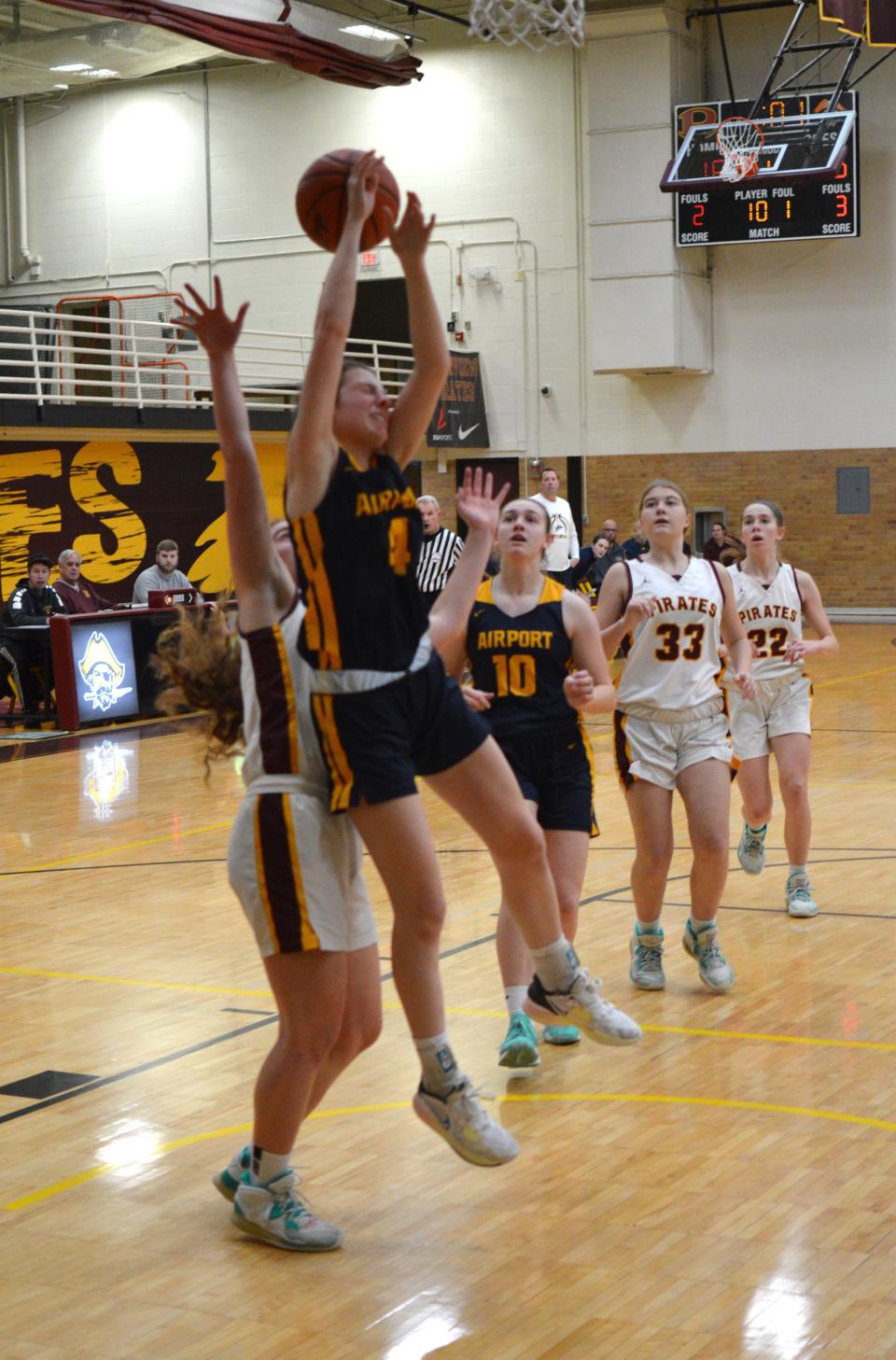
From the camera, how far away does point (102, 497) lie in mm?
18359

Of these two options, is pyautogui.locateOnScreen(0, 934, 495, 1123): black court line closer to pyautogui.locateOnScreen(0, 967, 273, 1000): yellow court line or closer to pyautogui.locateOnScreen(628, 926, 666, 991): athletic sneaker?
pyautogui.locateOnScreen(0, 967, 273, 1000): yellow court line

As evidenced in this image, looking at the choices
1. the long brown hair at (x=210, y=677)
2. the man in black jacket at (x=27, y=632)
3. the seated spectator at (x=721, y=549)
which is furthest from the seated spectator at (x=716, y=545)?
the long brown hair at (x=210, y=677)

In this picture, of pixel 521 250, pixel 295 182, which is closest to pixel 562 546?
pixel 521 250

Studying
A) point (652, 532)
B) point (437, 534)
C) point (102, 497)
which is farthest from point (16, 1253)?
point (102, 497)

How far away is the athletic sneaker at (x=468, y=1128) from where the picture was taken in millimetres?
3477

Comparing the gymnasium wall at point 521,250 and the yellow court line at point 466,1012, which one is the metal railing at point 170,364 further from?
the yellow court line at point 466,1012

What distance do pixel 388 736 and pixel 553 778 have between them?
5.46 feet

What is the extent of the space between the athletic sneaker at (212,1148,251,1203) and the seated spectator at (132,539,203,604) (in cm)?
1212

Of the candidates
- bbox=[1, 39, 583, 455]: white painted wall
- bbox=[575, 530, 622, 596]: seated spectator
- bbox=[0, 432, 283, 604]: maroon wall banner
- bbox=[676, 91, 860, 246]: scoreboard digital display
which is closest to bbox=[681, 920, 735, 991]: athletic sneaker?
bbox=[0, 432, 283, 604]: maroon wall banner

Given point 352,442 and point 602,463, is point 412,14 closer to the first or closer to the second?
point 602,463

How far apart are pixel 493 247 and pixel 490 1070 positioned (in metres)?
20.0

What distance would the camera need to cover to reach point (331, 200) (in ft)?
11.7

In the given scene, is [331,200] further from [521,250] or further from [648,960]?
[521,250]

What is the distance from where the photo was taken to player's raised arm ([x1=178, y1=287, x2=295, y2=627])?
3.29 metres
